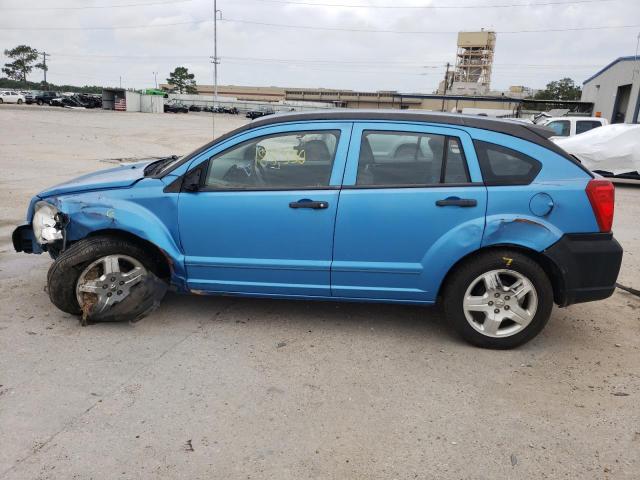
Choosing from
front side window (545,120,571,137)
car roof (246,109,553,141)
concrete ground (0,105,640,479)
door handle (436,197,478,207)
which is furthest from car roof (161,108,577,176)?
front side window (545,120,571,137)

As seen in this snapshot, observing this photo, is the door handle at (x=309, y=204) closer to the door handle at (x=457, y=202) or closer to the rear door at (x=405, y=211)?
the rear door at (x=405, y=211)

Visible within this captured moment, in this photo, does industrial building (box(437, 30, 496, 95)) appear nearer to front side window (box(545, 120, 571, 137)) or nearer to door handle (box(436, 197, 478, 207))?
front side window (box(545, 120, 571, 137))

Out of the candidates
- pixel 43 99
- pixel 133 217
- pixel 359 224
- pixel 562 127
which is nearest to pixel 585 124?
pixel 562 127

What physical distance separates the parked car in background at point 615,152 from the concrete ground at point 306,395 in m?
9.21

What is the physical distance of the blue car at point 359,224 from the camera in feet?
11.9

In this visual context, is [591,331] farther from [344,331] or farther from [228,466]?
[228,466]

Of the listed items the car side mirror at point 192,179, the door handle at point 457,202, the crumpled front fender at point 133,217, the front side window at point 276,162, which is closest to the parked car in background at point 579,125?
the door handle at point 457,202

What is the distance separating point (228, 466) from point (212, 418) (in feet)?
1.39

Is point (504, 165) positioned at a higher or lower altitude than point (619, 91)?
lower

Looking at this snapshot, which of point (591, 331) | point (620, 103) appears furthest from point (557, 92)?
point (591, 331)

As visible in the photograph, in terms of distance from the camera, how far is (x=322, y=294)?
3.93 meters

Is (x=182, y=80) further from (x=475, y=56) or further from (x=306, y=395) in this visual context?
(x=306, y=395)

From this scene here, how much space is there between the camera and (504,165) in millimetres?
3703

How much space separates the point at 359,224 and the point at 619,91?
36784 mm
